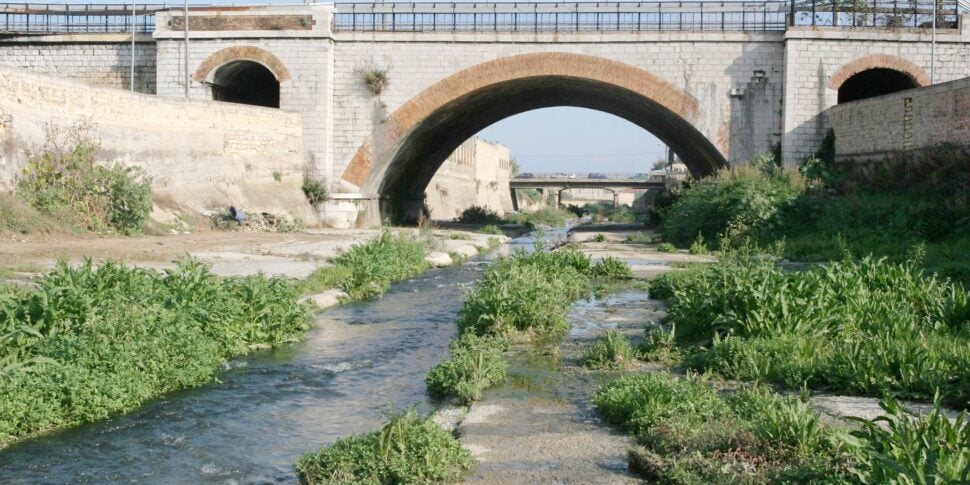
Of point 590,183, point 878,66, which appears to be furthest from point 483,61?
point 590,183

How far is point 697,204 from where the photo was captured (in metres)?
23.4

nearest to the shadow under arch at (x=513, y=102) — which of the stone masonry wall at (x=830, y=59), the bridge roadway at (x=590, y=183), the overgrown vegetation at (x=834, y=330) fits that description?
the stone masonry wall at (x=830, y=59)

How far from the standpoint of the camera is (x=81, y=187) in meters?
19.7

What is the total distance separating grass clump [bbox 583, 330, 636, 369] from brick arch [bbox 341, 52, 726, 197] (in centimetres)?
1914

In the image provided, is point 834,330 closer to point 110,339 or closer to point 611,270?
point 110,339

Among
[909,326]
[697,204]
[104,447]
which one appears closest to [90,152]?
[697,204]

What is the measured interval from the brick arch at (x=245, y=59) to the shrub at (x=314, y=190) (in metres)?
3.04

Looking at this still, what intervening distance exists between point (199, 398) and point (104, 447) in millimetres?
1387

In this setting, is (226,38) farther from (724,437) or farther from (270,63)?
(724,437)

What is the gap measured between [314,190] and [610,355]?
20.5m

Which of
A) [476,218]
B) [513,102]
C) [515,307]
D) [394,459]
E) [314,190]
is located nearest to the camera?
[394,459]

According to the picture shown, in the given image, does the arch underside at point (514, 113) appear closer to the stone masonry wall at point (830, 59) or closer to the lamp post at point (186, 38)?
the stone masonry wall at point (830, 59)

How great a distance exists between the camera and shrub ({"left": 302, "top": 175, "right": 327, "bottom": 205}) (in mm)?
27359

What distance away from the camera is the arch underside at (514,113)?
89.9ft
